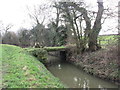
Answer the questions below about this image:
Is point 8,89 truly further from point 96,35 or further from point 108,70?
point 96,35

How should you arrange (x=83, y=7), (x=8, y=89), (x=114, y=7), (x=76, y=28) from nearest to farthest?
(x=8, y=89)
(x=114, y=7)
(x=83, y=7)
(x=76, y=28)

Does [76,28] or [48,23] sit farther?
[48,23]

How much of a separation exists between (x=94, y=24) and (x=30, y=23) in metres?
18.2

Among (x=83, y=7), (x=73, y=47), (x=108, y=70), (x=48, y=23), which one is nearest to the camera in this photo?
(x=108, y=70)

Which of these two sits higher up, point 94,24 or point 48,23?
point 48,23

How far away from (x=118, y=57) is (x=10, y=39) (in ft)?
82.3

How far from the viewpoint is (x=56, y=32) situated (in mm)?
23812

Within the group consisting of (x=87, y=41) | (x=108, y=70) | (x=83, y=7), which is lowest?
(x=108, y=70)

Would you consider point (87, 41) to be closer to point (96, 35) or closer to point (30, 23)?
point (96, 35)

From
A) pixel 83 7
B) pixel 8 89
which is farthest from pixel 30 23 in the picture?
pixel 8 89

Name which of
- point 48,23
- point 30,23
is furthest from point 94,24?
point 30,23

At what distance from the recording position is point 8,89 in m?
3.30

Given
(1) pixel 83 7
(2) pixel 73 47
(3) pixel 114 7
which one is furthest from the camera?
(2) pixel 73 47

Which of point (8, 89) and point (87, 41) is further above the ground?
point (87, 41)
